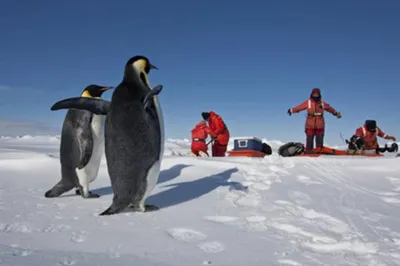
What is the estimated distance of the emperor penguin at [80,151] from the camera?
3.70 meters

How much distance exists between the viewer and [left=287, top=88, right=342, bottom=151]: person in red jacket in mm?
8648

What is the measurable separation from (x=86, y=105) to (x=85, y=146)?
0.53 meters

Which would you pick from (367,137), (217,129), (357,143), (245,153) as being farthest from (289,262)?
(367,137)

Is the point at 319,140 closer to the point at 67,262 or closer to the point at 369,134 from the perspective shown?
the point at 369,134

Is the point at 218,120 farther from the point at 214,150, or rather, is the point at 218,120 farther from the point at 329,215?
the point at 329,215

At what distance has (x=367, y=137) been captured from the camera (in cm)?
910

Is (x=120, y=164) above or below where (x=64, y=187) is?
above

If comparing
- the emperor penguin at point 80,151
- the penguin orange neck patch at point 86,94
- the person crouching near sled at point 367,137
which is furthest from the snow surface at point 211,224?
the person crouching near sled at point 367,137

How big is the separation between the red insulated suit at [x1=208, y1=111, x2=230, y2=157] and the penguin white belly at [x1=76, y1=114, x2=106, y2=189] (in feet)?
17.2

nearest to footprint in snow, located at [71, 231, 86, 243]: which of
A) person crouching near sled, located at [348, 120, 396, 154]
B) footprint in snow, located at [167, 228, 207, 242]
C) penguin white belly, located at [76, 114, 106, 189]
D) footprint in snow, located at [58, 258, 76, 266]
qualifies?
footprint in snow, located at [58, 258, 76, 266]

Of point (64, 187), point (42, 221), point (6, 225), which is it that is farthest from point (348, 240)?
point (64, 187)

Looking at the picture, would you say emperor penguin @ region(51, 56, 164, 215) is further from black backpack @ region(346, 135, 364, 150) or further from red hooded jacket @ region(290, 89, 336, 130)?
black backpack @ region(346, 135, 364, 150)

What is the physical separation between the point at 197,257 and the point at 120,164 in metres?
1.35

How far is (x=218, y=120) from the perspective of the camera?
8930 millimetres
